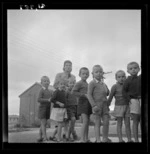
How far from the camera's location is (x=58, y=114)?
8.25ft

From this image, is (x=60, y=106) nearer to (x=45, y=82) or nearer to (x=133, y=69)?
(x=45, y=82)

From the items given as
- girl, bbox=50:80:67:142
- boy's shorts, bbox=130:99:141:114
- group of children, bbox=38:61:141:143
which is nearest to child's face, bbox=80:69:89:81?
group of children, bbox=38:61:141:143

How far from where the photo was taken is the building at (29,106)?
249 centimetres

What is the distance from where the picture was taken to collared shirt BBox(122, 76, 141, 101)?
8.08ft

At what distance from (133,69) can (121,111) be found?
12.0 inches

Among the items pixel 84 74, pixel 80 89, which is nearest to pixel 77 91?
pixel 80 89
